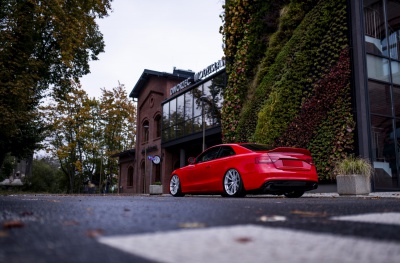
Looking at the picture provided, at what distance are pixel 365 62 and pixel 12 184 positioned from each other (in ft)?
86.8

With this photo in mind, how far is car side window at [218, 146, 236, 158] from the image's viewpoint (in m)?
9.59

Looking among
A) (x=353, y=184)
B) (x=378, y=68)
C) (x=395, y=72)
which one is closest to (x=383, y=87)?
(x=378, y=68)

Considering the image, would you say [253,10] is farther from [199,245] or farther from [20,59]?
[199,245]

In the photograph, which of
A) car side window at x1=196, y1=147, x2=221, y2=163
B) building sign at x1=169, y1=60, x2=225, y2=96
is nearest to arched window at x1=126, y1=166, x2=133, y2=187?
building sign at x1=169, y1=60, x2=225, y2=96

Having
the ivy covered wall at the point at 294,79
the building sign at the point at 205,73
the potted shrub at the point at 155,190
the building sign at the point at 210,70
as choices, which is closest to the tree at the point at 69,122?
the building sign at the point at 205,73

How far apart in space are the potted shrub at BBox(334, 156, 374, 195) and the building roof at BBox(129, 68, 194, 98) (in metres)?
22.7

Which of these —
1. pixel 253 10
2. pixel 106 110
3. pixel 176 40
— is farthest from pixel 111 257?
pixel 106 110

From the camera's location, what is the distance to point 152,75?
33375 millimetres

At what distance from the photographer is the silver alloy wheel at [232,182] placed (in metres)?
9.09

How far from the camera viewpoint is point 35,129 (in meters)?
20.5

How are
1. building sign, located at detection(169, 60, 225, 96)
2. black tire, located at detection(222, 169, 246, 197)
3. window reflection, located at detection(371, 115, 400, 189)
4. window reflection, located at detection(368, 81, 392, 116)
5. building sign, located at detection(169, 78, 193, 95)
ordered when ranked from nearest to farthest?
black tire, located at detection(222, 169, 246, 197) < window reflection, located at detection(371, 115, 400, 189) < window reflection, located at detection(368, 81, 392, 116) < building sign, located at detection(169, 60, 225, 96) < building sign, located at detection(169, 78, 193, 95)

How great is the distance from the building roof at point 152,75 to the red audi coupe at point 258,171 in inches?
874

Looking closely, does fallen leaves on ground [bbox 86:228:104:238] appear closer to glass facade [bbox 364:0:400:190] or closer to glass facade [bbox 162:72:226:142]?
glass facade [bbox 364:0:400:190]

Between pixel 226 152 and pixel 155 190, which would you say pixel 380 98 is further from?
pixel 155 190
